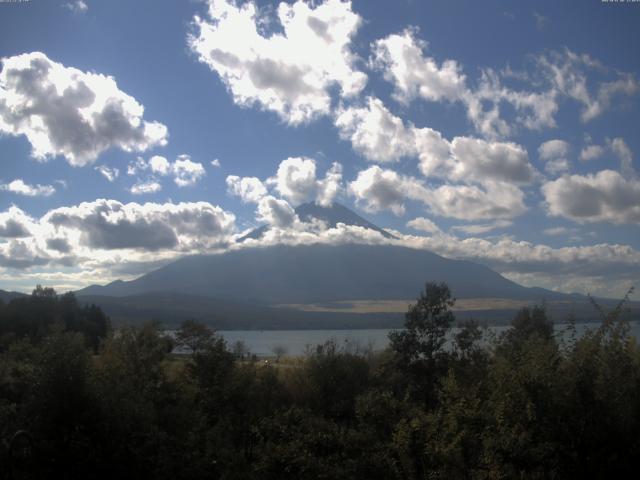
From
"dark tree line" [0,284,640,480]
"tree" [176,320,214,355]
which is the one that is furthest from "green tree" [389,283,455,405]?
"dark tree line" [0,284,640,480]

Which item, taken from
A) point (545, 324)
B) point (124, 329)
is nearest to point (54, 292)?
point (124, 329)

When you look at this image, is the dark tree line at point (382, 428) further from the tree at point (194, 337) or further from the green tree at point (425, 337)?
the green tree at point (425, 337)

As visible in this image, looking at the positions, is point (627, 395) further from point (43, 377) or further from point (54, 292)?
point (54, 292)

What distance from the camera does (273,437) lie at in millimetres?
16219

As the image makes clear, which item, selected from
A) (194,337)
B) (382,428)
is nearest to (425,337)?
(194,337)

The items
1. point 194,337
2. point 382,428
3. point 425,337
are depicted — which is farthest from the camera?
point 194,337

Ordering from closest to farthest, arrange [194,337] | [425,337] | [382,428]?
[382,428] → [425,337] → [194,337]

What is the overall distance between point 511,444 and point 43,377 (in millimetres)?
12829

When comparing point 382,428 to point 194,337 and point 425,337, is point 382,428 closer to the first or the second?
Answer: point 425,337

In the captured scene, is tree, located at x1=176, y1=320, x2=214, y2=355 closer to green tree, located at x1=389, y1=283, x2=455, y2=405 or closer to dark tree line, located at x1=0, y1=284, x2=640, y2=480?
dark tree line, located at x1=0, y1=284, x2=640, y2=480

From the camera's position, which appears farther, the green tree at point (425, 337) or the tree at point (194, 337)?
the tree at point (194, 337)

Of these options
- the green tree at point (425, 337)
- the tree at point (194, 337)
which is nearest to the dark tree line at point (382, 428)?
the tree at point (194, 337)

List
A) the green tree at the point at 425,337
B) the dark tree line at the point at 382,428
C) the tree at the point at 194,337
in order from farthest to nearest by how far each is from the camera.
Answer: the tree at the point at 194,337 → the green tree at the point at 425,337 → the dark tree line at the point at 382,428

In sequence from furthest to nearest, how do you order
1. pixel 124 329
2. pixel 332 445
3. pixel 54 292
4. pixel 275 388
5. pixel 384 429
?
pixel 54 292 → pixel 124 329 → pixel 275 388 → pixel 384 429 → pixel 332 445
